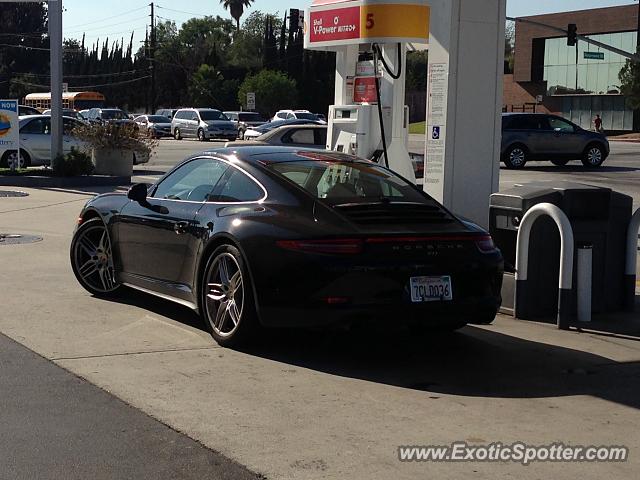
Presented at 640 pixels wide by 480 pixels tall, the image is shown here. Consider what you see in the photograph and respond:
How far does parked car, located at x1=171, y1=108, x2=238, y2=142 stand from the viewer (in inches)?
2076

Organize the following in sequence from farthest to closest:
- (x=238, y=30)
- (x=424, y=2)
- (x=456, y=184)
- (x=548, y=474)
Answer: (x=238, y=30) < (x=424, y=2) < (x=456, y=184) < (x=548, y=474)

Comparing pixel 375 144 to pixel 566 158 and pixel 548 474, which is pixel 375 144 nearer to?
pixel 548 474

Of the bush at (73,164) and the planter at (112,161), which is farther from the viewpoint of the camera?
the planter at (112,161)

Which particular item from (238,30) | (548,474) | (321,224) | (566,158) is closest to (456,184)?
(321,224)

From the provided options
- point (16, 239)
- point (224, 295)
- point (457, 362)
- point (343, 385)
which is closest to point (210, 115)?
point (16, 239)

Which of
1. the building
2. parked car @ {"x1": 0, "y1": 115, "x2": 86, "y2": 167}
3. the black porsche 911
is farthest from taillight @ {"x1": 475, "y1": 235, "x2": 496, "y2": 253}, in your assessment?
the building

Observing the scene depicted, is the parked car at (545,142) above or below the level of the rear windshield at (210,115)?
below

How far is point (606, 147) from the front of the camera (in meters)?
32.2

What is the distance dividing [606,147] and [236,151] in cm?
2575

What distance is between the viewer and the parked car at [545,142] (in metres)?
31.1

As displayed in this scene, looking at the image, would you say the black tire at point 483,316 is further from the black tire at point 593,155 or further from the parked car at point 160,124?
the parked car at point 160,124

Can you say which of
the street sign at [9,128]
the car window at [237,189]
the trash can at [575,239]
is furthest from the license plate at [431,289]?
the street sign at [9,128]

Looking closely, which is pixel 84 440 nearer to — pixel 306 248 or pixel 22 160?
pixel 306 248

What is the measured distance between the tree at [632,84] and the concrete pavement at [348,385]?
52.5 meters
